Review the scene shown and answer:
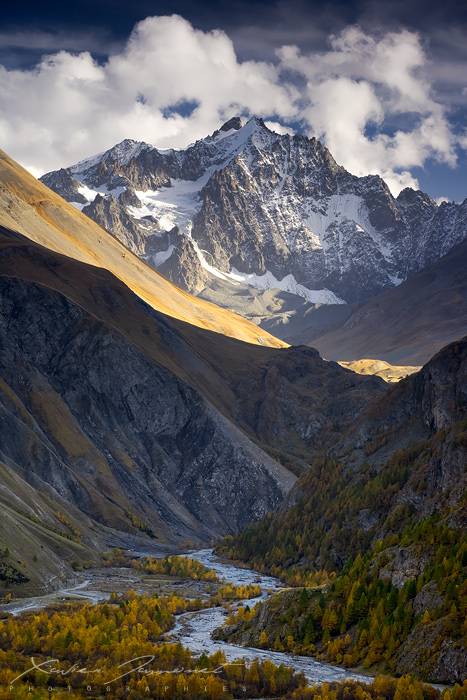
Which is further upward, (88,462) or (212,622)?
(88,462)

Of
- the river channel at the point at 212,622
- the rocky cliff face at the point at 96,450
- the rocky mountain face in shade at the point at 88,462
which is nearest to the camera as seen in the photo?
the river channel at the point at 212,622

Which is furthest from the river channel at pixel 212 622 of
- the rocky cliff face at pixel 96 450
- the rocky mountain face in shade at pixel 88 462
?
the rocky cliff face at pixel 96 450

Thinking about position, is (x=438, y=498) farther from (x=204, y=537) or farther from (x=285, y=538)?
(x=204, y=537)

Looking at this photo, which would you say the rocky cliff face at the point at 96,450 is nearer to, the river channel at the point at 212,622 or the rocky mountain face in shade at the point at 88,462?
the rocky mountain face in shade at the point at 88,462

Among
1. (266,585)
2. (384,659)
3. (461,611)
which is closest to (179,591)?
(266,585)

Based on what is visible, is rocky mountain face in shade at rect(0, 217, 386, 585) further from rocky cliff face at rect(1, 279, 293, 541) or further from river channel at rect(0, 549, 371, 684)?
river channel at rect(0, 549, 371, 684)

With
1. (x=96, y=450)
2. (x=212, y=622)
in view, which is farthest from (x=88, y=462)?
(x=212, y=622)

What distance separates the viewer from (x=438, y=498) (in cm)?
9919

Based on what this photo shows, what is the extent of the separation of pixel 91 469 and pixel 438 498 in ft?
296

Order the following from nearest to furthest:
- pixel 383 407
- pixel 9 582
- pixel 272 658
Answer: pixel 272 658 → pixel 9 582 → pixel 383 407

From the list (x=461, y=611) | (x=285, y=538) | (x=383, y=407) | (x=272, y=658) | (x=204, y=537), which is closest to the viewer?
(x=461, y=611)

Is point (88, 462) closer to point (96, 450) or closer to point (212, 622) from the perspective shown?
point (96, 450)

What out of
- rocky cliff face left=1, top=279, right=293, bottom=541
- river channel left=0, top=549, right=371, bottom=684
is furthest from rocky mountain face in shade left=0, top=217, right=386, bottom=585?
river channel left=0, top=549, right=371, bottom=684

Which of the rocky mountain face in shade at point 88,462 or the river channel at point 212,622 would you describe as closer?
the river channel at point 212,622
